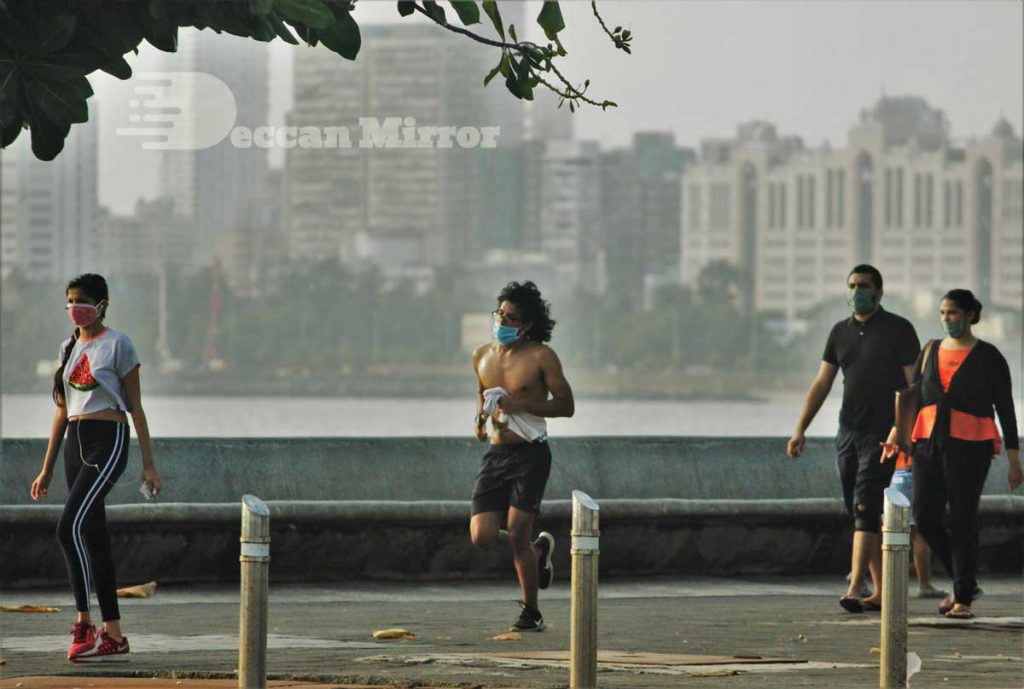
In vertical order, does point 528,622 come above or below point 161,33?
below

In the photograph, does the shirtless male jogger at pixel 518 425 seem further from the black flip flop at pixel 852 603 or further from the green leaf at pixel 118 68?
the green leaf at pixel 118 68

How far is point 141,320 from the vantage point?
3167 inches

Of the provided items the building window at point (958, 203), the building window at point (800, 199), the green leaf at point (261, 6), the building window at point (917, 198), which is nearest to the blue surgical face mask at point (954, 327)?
the green leaf at point (261, 6)

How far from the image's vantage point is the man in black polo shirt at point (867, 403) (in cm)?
938

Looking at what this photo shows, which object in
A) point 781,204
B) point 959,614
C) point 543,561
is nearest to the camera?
point 543,561

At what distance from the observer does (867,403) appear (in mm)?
9469

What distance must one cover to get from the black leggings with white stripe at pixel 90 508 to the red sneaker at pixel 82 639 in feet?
0.21

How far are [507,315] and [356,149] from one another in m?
91.1

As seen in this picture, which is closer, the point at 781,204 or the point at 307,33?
the point at 307,33

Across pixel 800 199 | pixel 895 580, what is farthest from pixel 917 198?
pixel 895 580

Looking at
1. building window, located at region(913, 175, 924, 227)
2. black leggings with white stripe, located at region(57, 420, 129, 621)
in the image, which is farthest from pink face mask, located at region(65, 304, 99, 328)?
building window, located at region(913, 175, 924, 227)

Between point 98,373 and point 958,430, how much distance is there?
3.97m

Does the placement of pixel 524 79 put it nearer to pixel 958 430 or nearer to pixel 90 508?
pixel 90 508

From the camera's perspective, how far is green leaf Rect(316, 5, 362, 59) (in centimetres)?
592
